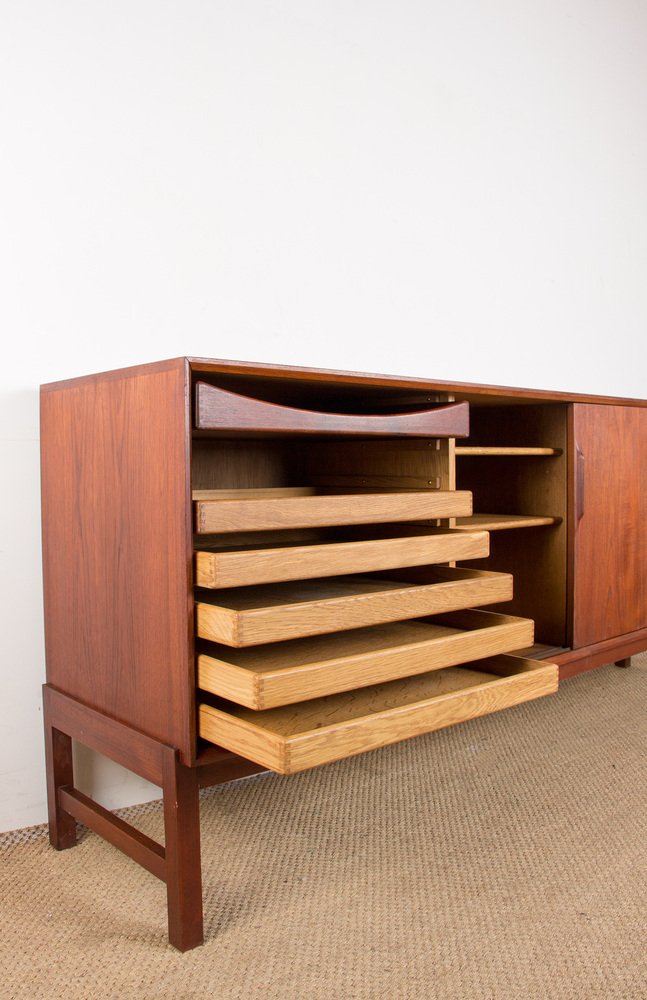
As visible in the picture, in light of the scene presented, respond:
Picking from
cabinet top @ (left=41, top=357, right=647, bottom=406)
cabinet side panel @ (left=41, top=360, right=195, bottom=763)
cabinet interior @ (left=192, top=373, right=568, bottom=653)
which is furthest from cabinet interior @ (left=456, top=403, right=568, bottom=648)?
cabinet side panel @ (left=41, top=360, right=195, bottom=763)

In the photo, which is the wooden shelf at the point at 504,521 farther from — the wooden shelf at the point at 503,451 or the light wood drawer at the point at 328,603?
the light wood drawer at the point at 328,603

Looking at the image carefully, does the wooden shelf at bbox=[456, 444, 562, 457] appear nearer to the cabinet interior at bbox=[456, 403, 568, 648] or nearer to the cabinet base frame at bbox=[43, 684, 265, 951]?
the cabinet interior at bbox=[456, 403, 568, 648]

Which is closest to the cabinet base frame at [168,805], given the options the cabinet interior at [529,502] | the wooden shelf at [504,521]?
the wooden shelf at [504,521]

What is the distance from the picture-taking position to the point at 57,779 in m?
1.18

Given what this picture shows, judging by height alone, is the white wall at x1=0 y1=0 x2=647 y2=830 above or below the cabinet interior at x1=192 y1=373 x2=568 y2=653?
above

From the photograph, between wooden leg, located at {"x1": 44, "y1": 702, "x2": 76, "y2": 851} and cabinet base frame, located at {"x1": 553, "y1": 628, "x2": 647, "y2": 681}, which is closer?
wooden leg, located at {"x1": 44, "y1": 702, "x2": 76, "y2": 851}

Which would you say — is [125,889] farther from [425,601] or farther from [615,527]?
[615,527]

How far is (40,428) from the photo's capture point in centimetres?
120

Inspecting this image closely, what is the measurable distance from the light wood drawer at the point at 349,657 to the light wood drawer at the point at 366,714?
0.04 m

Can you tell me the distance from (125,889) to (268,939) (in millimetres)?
229

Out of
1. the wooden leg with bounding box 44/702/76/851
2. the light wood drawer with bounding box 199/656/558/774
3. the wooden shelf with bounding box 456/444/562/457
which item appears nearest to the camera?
the light wood drawer with bounding box 199/656/558/774

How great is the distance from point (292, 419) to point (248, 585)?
0.22 metres

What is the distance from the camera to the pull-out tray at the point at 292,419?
88cm

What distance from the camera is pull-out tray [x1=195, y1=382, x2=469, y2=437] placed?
875 mm
